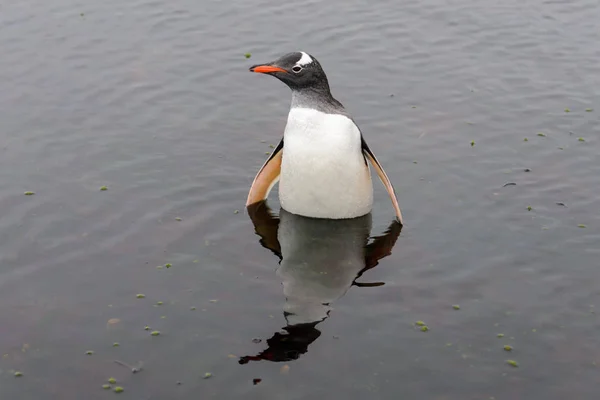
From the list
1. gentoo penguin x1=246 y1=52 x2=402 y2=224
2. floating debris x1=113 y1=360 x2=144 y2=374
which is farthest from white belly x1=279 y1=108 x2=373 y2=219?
floating debris x1=113 y1=360 x2=144 y2=374

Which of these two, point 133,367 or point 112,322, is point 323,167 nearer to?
point 112,322

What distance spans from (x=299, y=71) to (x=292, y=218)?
5.43 ft

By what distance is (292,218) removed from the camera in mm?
10195

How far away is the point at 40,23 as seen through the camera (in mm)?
15773

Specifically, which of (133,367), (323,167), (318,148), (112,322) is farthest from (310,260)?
(133,367)

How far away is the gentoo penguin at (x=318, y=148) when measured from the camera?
9.45 meters

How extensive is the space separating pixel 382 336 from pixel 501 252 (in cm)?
195

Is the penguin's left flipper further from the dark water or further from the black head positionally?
the black head

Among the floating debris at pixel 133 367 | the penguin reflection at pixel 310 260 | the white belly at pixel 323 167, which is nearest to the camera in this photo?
the floating debris at pixel 133 367

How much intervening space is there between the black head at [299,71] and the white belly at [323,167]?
0.90 ft

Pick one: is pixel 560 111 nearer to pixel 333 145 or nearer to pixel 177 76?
pixel 333 145

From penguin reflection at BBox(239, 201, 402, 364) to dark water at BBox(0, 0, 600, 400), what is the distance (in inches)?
1.1

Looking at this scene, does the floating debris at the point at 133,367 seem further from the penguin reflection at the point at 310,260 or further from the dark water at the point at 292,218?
the penguin reflection at the point at 310,260

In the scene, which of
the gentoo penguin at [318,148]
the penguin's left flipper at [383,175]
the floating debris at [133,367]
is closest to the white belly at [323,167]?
the gentoo penguin at [318,148]
